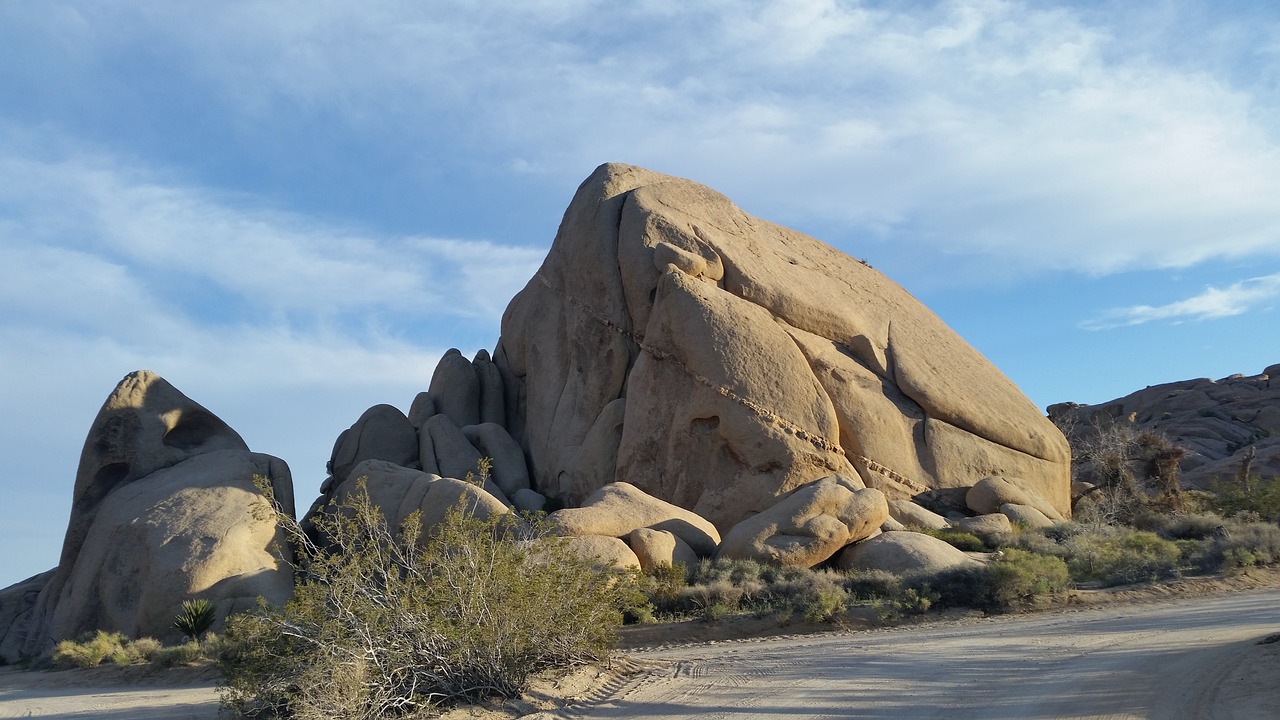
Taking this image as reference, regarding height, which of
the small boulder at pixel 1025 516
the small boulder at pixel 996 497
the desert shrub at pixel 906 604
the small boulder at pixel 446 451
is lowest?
the desert shrub at pixel 906 604

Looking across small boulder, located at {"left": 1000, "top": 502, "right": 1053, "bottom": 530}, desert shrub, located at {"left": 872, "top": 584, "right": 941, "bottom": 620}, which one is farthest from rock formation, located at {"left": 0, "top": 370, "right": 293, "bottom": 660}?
small boulder, located at {"left": 1000, "top": 502, "right": 1053, "bottom": 530}

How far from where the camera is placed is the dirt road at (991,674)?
8.61 meters

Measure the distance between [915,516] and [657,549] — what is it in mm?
6355

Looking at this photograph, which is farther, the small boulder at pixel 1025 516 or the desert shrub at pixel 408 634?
the small boulder at pixel 1025 516

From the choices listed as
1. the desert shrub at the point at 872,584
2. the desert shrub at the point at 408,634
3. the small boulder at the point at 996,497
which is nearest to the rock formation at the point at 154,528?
the desert shrub at the point at 408,634

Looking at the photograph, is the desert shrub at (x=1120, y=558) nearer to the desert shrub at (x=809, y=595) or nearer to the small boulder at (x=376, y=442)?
the desert shrub at (x=809, y=595)

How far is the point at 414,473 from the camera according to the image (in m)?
21.8

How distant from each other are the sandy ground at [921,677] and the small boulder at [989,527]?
521 cm

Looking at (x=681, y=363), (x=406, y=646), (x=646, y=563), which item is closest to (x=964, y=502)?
(x=681, y=363)

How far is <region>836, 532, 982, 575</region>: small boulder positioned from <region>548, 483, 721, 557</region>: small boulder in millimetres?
2736

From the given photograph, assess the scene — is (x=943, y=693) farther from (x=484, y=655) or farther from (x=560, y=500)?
(x=560, y=500)

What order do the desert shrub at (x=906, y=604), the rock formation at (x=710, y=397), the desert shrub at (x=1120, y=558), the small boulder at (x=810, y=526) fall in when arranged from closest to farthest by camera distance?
1. the desert shrub at (x=906, y=604)
2. the desert shrub at (x=1120, y=558)
3. the small boulder at (x=810, y=526)
4. the rock formation at (x=710, y=397)

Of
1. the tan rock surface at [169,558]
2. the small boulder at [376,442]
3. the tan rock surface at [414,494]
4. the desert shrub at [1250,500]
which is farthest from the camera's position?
the small boulder at [376,442]

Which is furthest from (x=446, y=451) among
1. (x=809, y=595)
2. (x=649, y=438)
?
(x=809, y=595)
